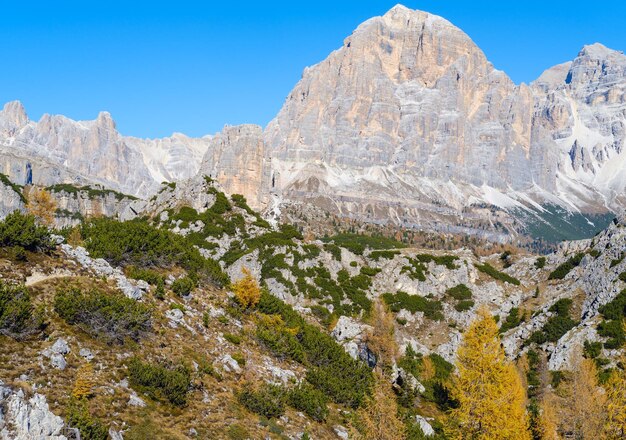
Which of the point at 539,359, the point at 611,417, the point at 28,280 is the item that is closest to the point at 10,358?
the point at 28,280

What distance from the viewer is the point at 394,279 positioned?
7388cm

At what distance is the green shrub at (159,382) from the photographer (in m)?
21.5

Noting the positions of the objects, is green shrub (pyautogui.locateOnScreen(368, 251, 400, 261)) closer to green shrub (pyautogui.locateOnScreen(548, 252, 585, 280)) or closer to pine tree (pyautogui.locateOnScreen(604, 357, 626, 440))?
green shrub (pyautogui.locateOnScreen(548, 252, 585, 280))

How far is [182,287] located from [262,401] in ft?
35.6

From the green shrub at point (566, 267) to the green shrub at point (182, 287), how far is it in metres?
59.7

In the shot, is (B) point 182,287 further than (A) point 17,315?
Yes

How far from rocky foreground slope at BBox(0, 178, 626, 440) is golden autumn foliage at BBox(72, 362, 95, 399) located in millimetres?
344

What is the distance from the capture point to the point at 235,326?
106 ft

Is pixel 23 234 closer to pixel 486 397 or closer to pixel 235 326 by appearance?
pixel 235 326

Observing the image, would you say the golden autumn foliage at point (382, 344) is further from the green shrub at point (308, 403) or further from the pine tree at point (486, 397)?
the green shrub at point (308, 403)

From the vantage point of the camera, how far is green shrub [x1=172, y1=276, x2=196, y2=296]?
3234 cm

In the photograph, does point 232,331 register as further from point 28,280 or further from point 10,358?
point 10,358

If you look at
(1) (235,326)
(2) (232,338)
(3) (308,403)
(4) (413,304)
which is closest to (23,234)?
(2) (232,338)

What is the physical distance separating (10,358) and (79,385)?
8.94ft
